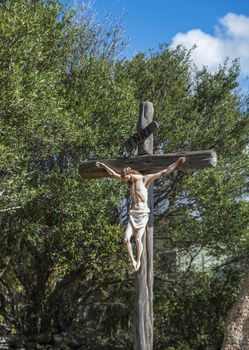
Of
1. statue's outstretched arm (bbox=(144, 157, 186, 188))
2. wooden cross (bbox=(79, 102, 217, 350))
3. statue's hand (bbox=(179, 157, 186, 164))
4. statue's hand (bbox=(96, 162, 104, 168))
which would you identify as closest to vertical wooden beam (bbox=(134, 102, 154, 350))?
wooden cross (bbox=(79, 102, 217, 350))

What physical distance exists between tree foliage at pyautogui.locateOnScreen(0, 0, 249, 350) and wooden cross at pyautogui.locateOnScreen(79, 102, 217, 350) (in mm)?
2872

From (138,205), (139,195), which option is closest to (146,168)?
(139,195)

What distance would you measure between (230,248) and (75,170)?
4.70m

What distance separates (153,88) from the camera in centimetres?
1430

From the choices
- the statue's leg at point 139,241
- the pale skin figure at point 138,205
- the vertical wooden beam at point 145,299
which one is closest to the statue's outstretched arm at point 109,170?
the pale skin figure at point 138,205

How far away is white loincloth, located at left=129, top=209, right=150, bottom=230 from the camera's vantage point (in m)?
6.43

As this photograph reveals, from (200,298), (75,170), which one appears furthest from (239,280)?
(75,170)

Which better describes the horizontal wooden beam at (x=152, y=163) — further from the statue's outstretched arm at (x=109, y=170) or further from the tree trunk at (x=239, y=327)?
the tree trunk at (x=239, y=327)

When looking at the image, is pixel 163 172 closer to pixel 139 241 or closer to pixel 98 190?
pixel 139 241

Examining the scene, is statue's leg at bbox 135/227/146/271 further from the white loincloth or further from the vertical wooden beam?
the vertical wooden beam

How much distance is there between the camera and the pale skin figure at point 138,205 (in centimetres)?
644

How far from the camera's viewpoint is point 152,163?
6820 millimetres

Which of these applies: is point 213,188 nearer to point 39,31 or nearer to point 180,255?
point 180,255

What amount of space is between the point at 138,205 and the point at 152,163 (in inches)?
24.3
